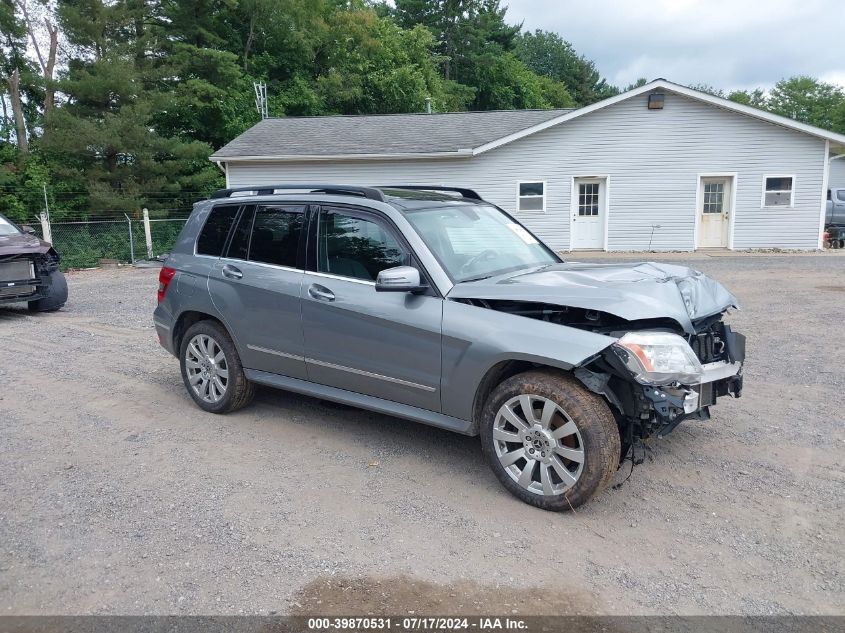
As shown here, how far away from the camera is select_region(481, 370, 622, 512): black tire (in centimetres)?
347

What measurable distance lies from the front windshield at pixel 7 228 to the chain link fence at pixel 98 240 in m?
8.04

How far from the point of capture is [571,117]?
18641mm

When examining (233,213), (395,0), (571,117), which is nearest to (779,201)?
(571,117)

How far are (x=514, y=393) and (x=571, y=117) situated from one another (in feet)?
54.4

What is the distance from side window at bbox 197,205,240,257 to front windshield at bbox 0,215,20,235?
691 centimetres

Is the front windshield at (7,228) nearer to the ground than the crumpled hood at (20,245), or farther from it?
farther from it

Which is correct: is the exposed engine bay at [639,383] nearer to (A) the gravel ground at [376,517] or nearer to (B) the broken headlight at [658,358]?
(B) the broken headlight at [658,358]

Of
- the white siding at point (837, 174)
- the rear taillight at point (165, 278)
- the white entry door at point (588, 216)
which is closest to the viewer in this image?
the rear taillight at point (165, 278)

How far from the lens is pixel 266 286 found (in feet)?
16.1

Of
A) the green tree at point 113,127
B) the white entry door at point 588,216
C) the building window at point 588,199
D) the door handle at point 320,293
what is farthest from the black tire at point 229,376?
the green tree at point 113,127

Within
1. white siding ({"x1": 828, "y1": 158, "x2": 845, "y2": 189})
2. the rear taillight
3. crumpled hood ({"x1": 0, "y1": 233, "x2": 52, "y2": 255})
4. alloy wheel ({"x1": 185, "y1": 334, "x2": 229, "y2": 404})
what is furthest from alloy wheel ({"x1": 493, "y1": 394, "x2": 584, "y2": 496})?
white siding ({"x1": 828, "y1": 158, "x2": 845, "y2": 189})

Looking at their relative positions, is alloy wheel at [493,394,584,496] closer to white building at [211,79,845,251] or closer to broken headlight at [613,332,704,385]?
broken headlight at [613,332,704,385]

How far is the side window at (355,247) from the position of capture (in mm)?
4379

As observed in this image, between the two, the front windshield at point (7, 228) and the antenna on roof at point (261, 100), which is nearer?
the front windshield at point (7, 228)
